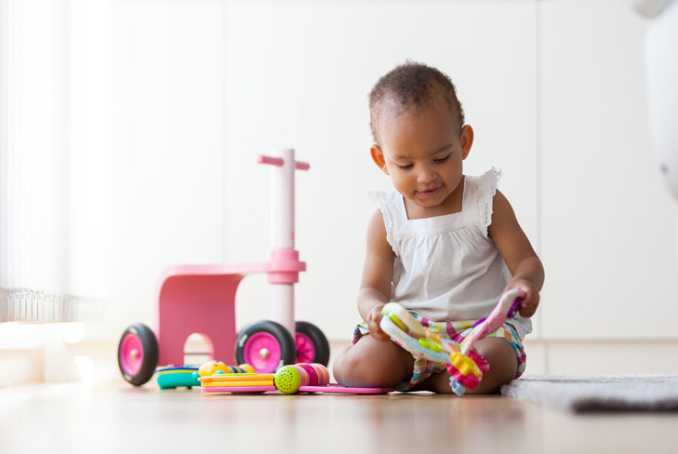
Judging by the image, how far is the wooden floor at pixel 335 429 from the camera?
0.56m

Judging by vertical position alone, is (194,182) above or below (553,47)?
below

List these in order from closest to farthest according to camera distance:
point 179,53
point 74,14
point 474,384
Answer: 1. point 474,384
2. point 74,14
3. point 179,53

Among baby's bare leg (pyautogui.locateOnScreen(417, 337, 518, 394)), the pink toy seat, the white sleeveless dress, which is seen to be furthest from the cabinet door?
baby's bare leg (pyautogui.locateOnScreen(417, 337, 518, 394))

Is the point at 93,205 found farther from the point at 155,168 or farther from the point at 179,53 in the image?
the point at 179,53

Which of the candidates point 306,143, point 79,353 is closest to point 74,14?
point 306,143

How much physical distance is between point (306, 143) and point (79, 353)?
29.7 inches

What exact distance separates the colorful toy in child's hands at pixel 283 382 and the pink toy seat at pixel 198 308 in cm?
43

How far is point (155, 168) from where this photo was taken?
2.30 metres

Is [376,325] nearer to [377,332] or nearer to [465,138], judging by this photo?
[377,332]

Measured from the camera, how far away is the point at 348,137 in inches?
89.8

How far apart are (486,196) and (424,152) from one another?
14 centimetres

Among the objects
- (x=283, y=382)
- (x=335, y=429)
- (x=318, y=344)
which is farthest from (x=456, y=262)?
(x=335, y=429)

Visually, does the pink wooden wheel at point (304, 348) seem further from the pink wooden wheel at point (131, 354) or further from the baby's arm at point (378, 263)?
the baby's arm at point (378, 263)

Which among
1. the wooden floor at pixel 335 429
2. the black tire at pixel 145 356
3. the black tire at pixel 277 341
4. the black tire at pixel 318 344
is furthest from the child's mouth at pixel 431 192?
the black tire at pixel 145 356
